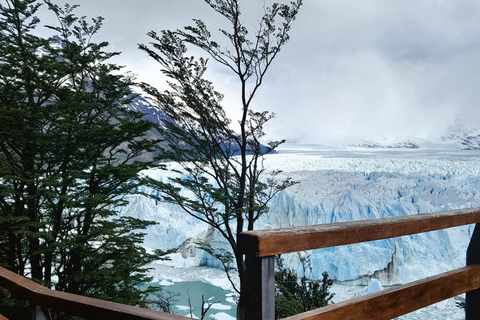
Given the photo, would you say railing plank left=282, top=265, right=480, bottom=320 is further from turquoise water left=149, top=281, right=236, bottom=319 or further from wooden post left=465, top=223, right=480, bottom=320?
turquoise water left=149, top=281, right=236, bottom=319

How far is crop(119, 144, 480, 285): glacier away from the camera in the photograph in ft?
42.1

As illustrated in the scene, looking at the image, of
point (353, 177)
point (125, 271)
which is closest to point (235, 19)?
point (125, 271)

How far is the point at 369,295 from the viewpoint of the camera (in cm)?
87

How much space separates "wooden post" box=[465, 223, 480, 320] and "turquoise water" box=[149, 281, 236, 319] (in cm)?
1237

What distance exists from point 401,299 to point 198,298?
1443 centimetres

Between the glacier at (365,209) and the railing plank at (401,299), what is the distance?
9119 mm

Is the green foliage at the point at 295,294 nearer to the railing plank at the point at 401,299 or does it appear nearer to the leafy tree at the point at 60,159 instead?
the leafy tree at the point at 60,159

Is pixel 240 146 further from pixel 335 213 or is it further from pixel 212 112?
pixel 335 213

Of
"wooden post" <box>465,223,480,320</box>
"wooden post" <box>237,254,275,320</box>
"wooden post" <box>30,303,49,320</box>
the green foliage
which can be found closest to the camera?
"wooden post" <box>237,254,275,320</box>

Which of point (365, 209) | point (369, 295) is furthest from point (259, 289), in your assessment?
point (365, 209)

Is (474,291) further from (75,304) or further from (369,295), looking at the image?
(75,304)

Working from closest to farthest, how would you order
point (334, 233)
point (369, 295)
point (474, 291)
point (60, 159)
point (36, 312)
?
point (334, 233) → point (369, 295) → point (36, 312) → point (474, 291) → point (60, 159)

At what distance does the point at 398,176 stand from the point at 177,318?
1608 centimetres

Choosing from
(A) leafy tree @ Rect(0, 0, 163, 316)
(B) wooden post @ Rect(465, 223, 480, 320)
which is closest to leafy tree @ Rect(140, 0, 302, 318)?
(A) leafy tree @ Rect(0, 0, 163, 316)
